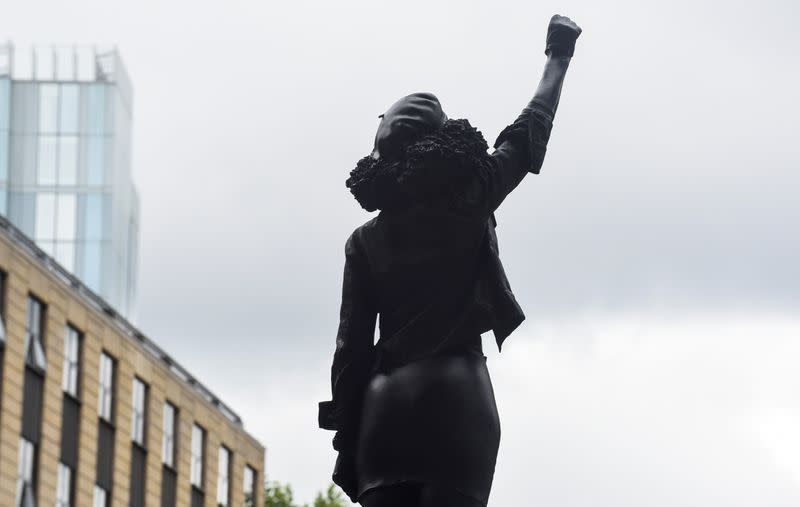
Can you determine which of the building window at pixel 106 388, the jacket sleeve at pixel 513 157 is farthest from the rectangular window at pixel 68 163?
the jacket sleeve at pixel 513 157

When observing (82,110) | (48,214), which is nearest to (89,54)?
(82,110)

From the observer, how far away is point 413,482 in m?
7.77

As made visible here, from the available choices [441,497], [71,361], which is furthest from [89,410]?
[441,497]

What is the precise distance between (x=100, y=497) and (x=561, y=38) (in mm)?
44939

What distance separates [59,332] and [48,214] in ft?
180

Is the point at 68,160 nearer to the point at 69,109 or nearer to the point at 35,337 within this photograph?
the point at 69,109

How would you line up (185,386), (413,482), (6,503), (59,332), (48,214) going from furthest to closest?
(48,214), (185,386), (59,332), (6,503), (413,482)

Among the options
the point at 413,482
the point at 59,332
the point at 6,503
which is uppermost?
the point at 59,332

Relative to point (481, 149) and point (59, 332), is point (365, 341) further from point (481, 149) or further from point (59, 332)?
point (59, 332)

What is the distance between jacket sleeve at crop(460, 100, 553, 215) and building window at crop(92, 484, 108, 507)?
1747 inches

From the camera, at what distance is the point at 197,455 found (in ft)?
200

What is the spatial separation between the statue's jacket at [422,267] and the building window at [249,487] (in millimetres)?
57771

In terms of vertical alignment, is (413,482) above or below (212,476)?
below

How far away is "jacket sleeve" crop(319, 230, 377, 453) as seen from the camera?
8.09 meters
